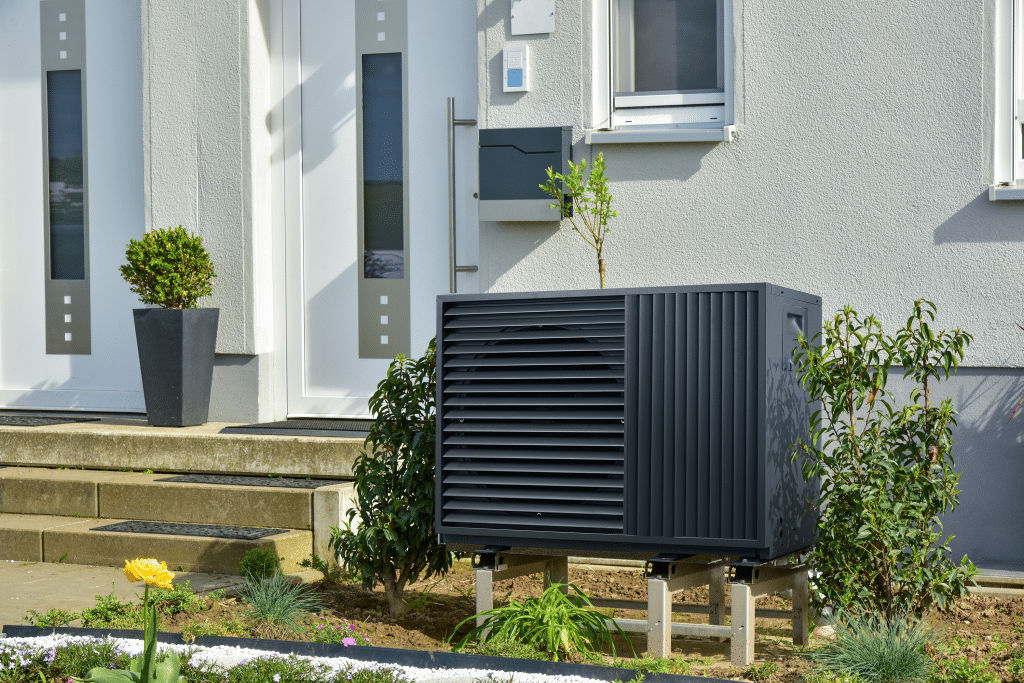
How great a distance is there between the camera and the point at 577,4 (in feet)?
18.2

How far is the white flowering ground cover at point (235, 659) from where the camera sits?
3.28 metres

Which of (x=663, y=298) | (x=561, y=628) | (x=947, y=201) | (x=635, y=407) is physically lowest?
(x=561, y=628)

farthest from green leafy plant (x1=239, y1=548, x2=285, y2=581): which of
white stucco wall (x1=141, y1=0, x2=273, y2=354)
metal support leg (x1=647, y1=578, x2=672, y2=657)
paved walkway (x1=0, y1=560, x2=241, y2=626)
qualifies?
white stucco wall (x1=141, y1=0, x2=273, y2=354)

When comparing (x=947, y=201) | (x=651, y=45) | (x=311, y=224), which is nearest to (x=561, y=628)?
(x=947, y=201)

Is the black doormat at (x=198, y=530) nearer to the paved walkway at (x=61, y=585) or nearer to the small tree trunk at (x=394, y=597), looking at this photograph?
the paved walkway at (x=61, y=585)

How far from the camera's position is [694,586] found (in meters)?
3.87

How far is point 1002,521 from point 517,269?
Result: 262 centimetres

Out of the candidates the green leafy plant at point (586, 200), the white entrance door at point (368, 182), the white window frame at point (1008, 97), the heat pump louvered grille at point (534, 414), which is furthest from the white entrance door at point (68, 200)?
the white window frame at point (1008, 97)

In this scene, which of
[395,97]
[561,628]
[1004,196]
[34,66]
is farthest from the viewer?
[34,66]

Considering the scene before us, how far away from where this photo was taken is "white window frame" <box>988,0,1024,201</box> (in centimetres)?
495

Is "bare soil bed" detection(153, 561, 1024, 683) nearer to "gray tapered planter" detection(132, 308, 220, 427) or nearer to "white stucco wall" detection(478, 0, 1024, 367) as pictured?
"white stucco wall" detection(478, 0, 1024, 367)

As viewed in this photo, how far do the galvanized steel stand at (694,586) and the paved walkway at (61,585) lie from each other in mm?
1369

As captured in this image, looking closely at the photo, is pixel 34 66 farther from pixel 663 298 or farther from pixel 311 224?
pixel 663 298

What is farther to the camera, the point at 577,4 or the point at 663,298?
the point at 577,4
